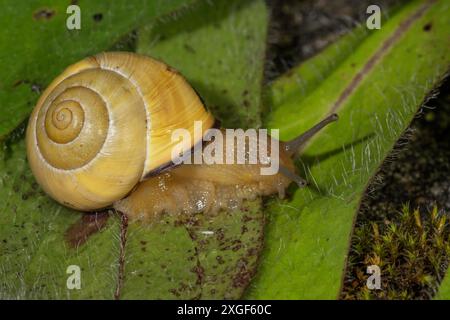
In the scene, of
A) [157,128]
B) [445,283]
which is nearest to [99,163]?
[157,128]

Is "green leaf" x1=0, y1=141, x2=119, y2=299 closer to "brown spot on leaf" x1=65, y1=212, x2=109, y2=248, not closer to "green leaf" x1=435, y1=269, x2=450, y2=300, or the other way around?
"brown spot on leaf" x1=65, y1=212, x2=109, y2=248

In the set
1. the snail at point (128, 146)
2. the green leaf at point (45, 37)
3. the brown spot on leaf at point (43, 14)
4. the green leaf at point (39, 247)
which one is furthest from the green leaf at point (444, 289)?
the brown spot on leaf at point (43, 14)

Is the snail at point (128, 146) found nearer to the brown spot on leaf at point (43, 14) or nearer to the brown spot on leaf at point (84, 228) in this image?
the brown spot on leaf at point (84, 228)

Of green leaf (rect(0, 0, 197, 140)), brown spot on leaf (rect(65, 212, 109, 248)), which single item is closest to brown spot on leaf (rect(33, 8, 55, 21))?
green leaf (rect(0, 0, 197, 140))

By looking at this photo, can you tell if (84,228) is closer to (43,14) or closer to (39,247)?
(39,247)

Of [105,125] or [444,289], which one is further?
[105,125]

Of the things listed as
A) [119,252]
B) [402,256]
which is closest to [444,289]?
[402,256]
